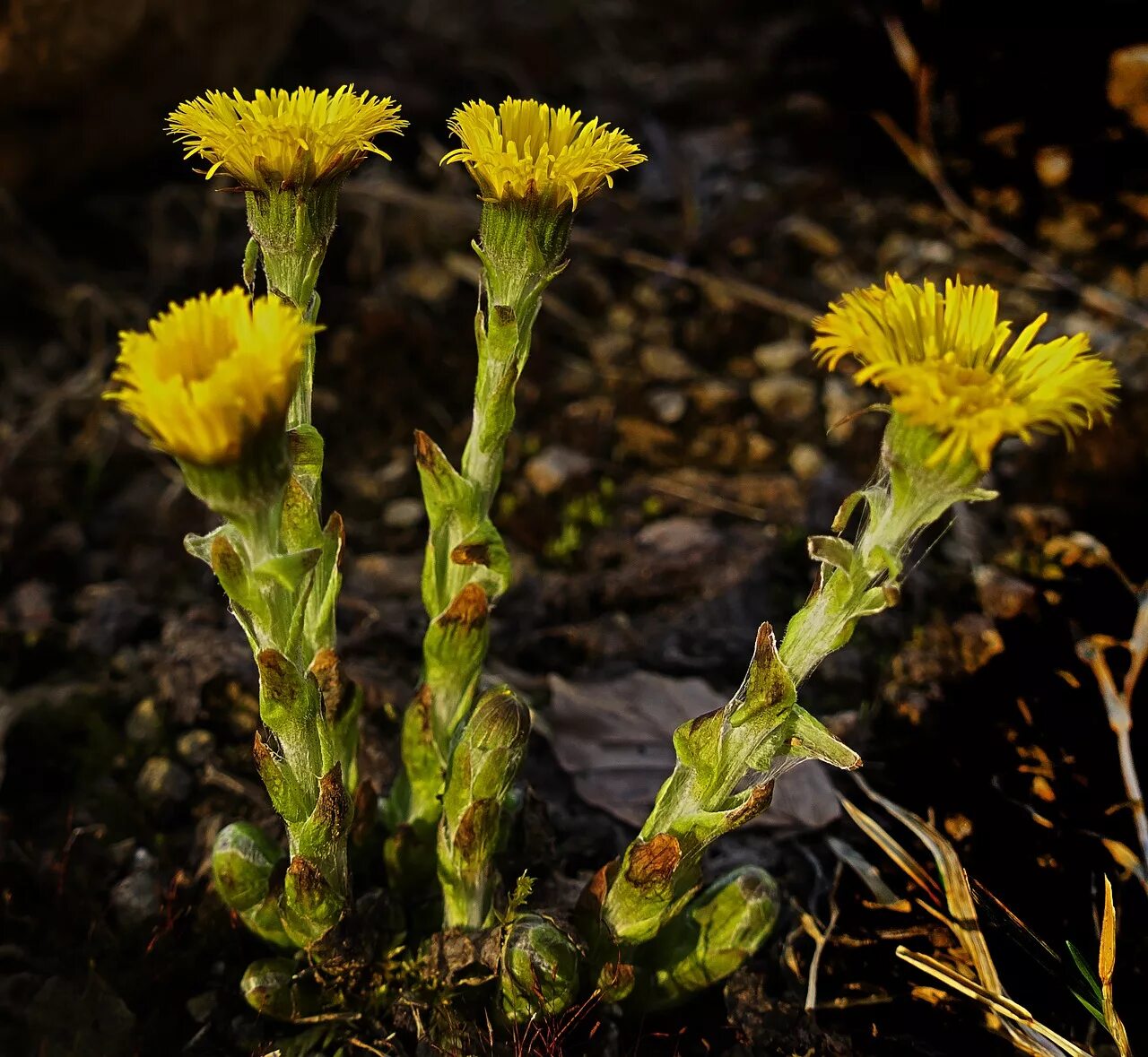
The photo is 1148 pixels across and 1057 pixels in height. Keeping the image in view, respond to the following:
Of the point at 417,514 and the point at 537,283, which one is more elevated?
the point at 537,283

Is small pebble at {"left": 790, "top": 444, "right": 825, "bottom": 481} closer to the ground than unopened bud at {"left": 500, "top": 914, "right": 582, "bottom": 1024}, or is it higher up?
closer to the ground

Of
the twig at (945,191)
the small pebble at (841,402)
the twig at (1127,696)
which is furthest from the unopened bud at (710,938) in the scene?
the twig at (945,191)

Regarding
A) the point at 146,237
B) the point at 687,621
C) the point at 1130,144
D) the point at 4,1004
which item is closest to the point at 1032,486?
the point at 687,621

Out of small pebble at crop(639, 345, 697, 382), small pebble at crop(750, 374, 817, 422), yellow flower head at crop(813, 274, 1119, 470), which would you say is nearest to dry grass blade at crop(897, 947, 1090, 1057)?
yellow flower head at crop(813, 274, 1119, 470)

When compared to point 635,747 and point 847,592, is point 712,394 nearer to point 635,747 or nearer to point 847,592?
point 635,747

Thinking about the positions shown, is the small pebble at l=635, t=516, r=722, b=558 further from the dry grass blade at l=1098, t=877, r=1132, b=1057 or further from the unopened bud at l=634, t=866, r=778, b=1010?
the dry grass blade at l=1098, t=877, r=1132, b=1057

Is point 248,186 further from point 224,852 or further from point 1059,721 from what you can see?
point 1059,721
